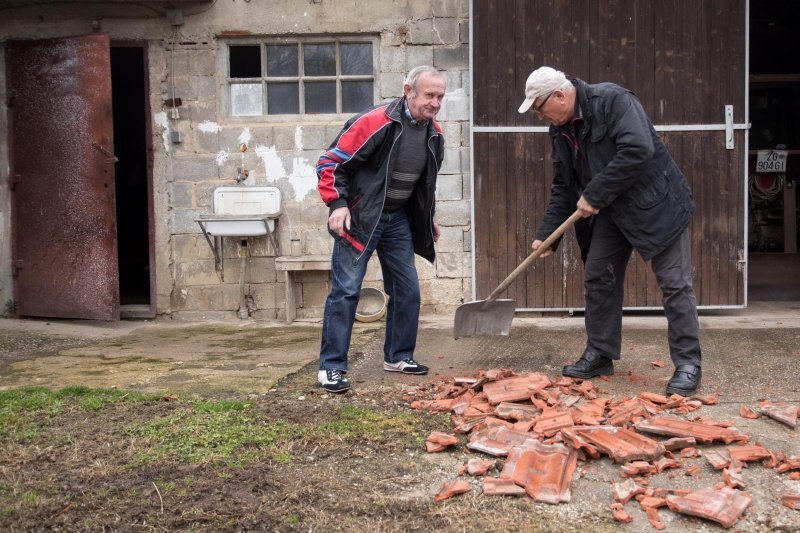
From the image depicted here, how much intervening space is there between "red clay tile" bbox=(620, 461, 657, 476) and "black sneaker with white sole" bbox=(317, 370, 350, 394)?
1.76 metres

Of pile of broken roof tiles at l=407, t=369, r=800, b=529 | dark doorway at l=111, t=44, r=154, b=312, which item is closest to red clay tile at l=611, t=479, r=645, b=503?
pile of broken roof tiles at l=407, t=369, r=800, b=529

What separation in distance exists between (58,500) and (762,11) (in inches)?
355

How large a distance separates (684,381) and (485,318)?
1269mm

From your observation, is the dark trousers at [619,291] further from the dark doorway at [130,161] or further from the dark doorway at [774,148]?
the dark doorway at [130,161]

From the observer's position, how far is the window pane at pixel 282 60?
7.44m

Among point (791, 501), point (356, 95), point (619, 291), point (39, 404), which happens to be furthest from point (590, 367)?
point (356, 95)

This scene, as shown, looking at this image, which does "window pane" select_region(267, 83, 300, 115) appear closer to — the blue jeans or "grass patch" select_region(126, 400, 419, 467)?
the blue jeans

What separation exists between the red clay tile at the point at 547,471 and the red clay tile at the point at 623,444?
128mm

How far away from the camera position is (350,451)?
3.39 meters

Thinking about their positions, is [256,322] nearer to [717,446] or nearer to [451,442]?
[451,442]

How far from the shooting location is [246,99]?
7488 millimetres

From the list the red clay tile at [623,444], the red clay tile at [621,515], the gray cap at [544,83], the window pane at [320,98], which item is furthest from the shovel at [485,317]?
the window pane at [320,98]

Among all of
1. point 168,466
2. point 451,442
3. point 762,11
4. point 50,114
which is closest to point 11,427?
point 168,466

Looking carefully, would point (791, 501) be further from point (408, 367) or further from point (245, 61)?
A: point (245, 61)
